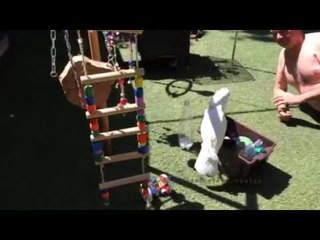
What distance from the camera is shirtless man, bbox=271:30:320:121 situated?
505 cm

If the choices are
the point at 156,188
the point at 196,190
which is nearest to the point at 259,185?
the point at 196,190

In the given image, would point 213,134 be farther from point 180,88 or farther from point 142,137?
point 180,88

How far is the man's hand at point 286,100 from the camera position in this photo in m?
5.12

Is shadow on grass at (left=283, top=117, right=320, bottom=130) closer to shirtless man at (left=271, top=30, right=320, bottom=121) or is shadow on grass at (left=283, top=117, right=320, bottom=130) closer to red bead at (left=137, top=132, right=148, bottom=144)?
shirtless man at (left=271, top=30, right=320, bottom=121)

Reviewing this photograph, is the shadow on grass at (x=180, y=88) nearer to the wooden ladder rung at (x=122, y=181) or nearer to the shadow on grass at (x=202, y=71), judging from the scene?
the shadow on grass at (x=202, y=71)

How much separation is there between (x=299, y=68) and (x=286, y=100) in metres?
0.42

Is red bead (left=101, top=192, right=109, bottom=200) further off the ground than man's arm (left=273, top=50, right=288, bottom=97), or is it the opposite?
man's arm (left=273, top=50, right=288, bottom=97)

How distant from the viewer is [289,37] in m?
5.07

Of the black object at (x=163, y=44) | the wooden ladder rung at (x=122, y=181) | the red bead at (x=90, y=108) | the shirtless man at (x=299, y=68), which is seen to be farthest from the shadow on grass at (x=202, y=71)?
the red bead at (x=90, y=108)

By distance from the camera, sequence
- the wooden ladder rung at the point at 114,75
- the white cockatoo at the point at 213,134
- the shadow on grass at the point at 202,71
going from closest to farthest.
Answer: the wooden ladder rung at the point at 114,75 < the white cockatoo at the point at 213,134 < the shadow on grass at the point at 202,71

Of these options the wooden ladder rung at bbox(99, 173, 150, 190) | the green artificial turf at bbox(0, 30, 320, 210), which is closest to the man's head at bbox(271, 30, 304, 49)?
the green artificial turf at bbox(0, 30, 320, 210)

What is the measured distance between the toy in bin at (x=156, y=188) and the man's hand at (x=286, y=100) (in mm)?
1976

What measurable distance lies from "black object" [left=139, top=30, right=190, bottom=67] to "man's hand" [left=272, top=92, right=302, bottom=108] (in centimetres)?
181
